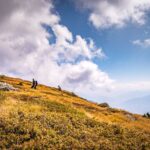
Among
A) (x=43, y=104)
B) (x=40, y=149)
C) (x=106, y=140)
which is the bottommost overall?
(x=40, y=149)

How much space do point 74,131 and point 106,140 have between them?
13.6 feet

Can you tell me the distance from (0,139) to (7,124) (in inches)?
139

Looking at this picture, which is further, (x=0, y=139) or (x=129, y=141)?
(x=129, y=141)

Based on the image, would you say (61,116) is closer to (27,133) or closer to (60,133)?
(60,133)

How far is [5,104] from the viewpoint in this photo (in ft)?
132

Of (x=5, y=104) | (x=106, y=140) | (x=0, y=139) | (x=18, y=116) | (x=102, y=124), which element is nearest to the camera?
(x=0, y=139)

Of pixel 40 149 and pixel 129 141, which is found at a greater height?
pixel 129 141

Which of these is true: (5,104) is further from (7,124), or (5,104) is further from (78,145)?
A: (78,145)

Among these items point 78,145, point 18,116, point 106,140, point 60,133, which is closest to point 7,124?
point 18,116

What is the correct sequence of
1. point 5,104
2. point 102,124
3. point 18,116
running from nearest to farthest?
point 18,116
point 102,124
point 5,104

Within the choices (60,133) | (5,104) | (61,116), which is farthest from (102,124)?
(5,104)

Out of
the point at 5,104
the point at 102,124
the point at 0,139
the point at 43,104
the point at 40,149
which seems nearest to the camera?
the point at 40,149

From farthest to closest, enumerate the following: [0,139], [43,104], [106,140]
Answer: [43,104] < [106,140] < [0,139]

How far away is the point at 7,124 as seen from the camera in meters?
31.8
